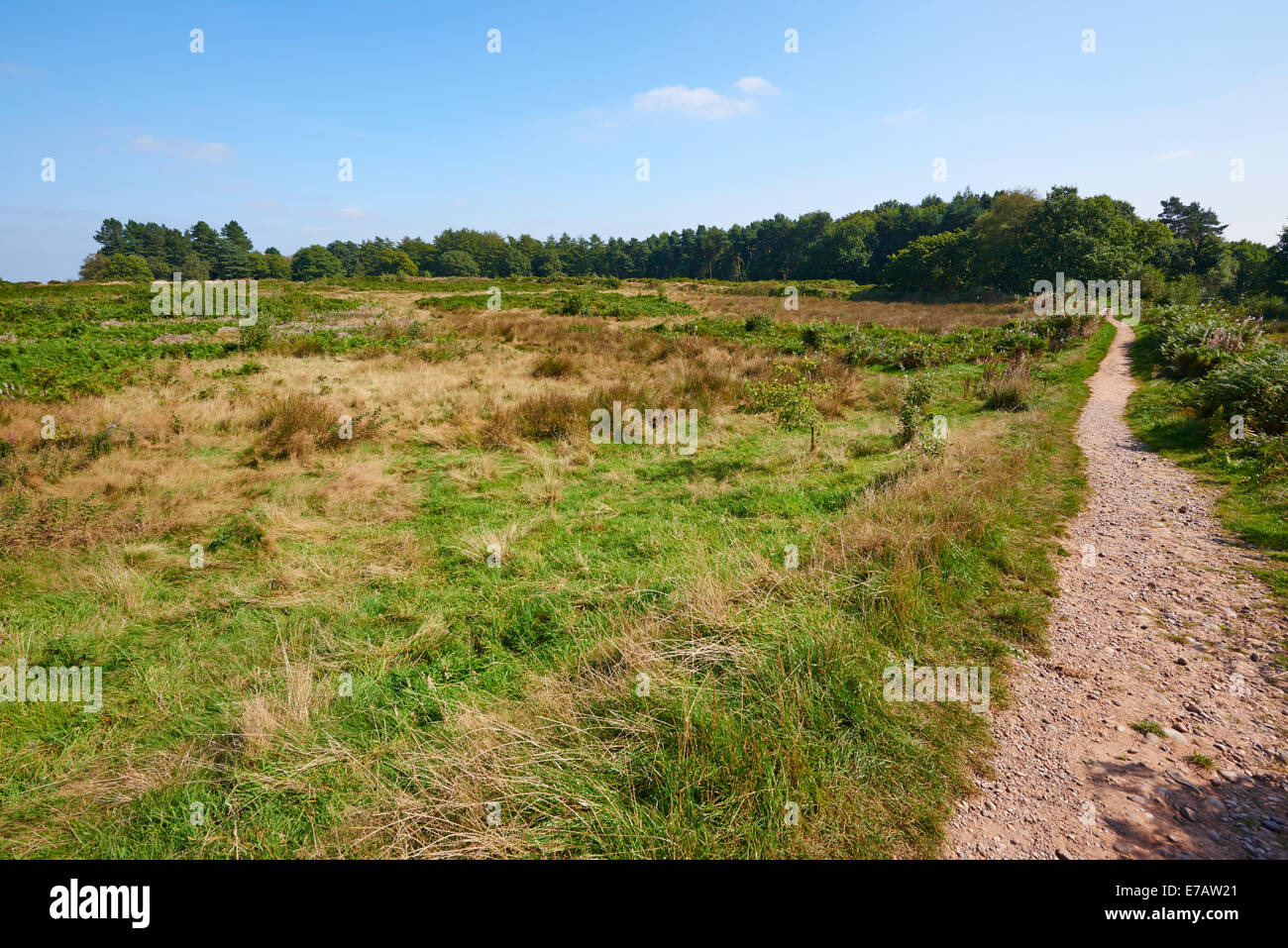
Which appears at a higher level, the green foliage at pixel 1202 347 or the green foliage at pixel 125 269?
the green foliage at pixel 125 269

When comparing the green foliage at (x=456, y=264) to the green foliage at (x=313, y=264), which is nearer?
the green foliage at (x=313, y=264)

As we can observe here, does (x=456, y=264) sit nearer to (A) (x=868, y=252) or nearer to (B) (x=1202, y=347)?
(A) (x=868, y=252)

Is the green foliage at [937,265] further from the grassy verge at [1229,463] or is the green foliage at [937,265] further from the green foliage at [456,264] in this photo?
the green foliage at [456,264]

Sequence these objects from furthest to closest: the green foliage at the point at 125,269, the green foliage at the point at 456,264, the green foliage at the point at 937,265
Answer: the green foliage at the point at 456,264 < the green foliage at the point at 125,269 < the green foliage at the point at 937,265

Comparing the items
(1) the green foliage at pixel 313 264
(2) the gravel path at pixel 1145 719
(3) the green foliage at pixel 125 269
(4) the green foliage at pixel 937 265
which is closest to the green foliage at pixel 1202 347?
(2) the gravel path at pixel 1145 719

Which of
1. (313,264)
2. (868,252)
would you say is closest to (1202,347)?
(868,252)

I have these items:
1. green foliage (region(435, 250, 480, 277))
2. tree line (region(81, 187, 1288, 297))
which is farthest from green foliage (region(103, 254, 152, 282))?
green foliage (region(435, 250, 480, 277))

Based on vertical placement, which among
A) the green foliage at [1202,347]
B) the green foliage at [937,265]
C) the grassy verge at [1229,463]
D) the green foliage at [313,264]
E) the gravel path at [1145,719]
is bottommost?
the gravel path at [1145,719]

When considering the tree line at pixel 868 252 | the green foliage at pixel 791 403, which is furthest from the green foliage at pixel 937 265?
the green foliage at pixel 791 403

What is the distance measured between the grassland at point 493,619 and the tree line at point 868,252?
179 ft

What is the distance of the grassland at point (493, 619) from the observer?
3.15m

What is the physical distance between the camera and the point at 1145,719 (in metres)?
3.84

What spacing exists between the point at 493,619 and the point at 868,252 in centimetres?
9880

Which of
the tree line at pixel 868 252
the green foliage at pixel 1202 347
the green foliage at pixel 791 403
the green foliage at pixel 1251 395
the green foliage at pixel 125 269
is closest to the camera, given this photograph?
the green foliage at pixel 1251 395
